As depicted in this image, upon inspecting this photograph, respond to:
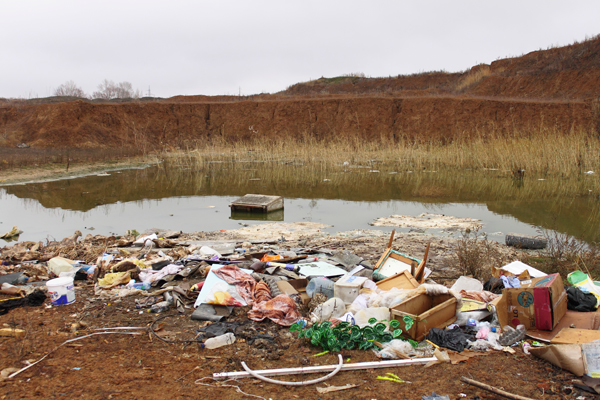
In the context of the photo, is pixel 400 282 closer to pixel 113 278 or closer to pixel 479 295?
pixel 479 295

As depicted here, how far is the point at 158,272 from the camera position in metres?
5.04

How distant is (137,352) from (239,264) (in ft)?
6.71

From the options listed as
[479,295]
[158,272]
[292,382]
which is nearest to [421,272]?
[479,295]

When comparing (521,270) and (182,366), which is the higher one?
(521,270)

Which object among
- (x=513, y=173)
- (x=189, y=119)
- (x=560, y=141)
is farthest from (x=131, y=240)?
(x=189, y=119)

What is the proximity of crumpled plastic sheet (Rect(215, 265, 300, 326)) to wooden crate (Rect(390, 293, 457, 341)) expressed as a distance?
0.94 metres

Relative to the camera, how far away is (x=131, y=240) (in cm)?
679

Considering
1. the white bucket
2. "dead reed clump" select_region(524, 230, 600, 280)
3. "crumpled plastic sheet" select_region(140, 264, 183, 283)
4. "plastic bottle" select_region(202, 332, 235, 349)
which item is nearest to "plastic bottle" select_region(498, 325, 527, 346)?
"dead reed clump" select_region(524, 230, 600, 280)

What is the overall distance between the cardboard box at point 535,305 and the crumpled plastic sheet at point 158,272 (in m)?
3.47

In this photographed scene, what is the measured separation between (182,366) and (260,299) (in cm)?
123

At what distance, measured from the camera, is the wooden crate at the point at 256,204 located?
9656 millimetres

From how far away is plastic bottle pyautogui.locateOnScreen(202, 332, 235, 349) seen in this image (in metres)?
3.43

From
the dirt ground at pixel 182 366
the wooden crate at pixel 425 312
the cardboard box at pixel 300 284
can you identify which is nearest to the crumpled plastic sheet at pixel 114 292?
the dirt ground at pixel 182 366

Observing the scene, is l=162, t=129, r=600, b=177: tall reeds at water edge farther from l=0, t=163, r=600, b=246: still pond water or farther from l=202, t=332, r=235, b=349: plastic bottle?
l=202, t=332, r=235, b=349: plastic bottle
